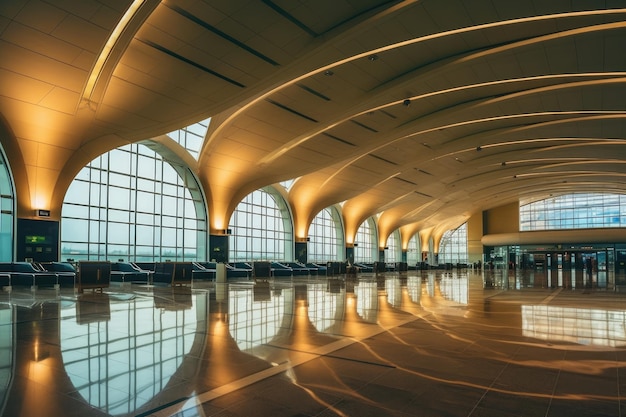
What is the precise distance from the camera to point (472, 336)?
20.3ft

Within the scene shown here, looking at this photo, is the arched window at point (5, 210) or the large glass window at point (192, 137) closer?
the arched window at point (5, 210)

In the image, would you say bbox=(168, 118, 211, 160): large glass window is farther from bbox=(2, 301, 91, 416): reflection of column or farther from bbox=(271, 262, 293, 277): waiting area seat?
bbox=(2, 301, 91, 416): reflection of column

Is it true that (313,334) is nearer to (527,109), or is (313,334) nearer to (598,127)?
(527,109)

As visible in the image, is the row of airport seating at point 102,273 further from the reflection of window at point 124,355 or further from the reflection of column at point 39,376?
the reflection of column at point 39,376

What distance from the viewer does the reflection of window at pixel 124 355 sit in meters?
3.47

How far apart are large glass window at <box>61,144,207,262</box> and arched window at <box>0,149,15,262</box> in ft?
9.70

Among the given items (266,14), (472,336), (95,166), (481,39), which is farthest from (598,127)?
(95,166)

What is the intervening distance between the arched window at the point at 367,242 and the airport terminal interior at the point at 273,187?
40.4 feet

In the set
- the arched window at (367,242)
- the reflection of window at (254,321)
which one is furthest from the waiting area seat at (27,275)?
the arched window at (367,242)

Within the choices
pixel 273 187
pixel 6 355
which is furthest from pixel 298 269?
pixel 6 355

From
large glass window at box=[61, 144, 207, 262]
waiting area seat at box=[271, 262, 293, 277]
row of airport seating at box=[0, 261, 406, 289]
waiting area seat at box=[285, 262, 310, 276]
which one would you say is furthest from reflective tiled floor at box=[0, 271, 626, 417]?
waiting area seat at box=[285, 262, 310, 276]

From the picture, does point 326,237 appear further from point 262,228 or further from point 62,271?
point 62,271

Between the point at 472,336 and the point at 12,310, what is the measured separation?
8.27 metres

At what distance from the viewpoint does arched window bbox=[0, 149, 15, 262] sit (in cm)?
1758
